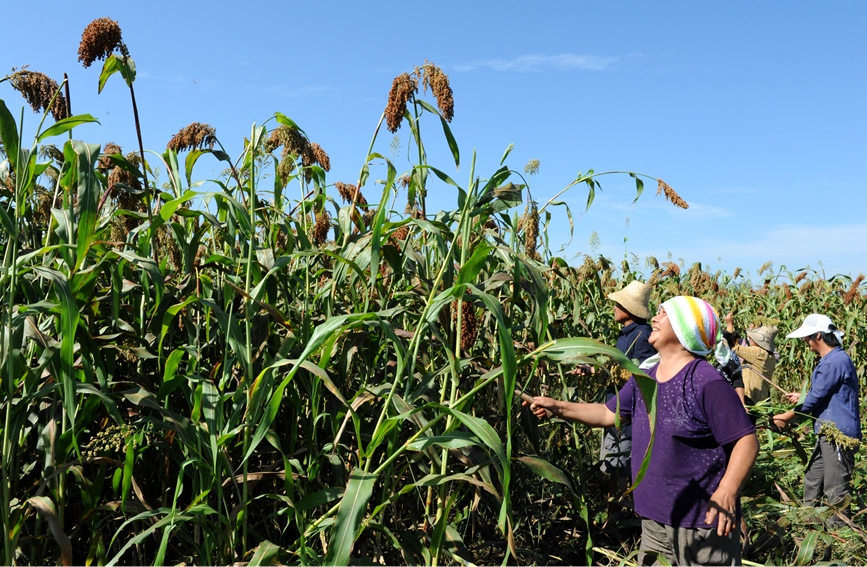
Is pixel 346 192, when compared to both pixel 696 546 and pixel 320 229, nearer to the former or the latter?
pixel 320 229

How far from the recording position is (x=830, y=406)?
452 cm

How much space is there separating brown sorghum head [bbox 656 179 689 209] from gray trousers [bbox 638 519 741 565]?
114cm

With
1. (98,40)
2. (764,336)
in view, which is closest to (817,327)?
(764,336)

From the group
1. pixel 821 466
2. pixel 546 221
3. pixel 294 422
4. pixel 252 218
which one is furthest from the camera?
pixel 821 466

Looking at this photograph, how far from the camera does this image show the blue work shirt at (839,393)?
175 inches

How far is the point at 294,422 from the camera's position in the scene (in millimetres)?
2314

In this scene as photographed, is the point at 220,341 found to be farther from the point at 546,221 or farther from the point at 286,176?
the point at 546,221

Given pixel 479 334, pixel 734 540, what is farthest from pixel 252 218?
pixel 734 540

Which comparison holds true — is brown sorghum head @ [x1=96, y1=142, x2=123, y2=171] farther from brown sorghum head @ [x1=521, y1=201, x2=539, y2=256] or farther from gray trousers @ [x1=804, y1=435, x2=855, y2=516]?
gray trousers @ [x1=804, y1=435, x2=855, y2=516]

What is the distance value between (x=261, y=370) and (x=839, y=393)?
3725mm

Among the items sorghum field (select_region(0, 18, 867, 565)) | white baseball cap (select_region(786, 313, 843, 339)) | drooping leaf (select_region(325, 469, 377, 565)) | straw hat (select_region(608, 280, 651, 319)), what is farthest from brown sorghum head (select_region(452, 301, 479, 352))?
white baseball cap (select_region(786, 313, 843, 339))

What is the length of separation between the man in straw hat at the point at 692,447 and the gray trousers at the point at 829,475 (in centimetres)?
207

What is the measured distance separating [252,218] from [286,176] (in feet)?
2.43

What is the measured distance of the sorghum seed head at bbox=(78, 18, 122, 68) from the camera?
2.17 meters
